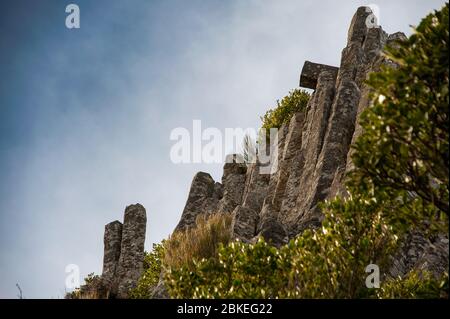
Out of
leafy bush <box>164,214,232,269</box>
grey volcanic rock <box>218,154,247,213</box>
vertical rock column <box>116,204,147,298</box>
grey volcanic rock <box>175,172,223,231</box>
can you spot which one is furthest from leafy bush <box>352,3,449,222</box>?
vertical rock column <box>116,204,147,298</box>

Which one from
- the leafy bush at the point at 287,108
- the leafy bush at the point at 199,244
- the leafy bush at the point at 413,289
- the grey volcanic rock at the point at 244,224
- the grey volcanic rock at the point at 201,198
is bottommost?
the leafy bush at the point at 413,289

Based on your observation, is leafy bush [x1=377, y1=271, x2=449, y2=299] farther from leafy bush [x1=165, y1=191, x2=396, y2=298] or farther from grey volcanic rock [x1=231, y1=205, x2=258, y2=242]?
grey volcanic rock [x1=231, y1=205, x2=258, y2=242]

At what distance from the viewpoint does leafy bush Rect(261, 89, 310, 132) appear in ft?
96.6

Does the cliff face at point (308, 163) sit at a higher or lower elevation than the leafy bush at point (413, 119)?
higher

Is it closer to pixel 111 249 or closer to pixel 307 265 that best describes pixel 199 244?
pixel 307 265

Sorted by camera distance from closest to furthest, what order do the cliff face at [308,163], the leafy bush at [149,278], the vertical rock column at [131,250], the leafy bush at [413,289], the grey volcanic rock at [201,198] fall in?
the leafy bush at [413,289], the cliff face at [308,163], the leafy bush at [149,278], the vertical rock column at [131,250], the grey volcanic rock at [201,198]

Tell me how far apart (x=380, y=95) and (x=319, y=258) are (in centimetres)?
297

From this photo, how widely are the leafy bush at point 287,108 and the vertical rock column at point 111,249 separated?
32.0ft

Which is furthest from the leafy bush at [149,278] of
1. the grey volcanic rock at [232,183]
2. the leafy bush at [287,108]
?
the leafy bush at [287,108]

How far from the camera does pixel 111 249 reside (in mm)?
26688

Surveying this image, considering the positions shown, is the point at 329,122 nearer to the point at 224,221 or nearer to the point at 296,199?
the point at 296,199

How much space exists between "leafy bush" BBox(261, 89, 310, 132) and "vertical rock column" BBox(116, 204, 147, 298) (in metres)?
8.46

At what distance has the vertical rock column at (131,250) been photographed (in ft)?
80.8

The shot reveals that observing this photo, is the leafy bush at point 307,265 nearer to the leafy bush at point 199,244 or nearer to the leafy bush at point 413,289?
the leafy bush at point 413,289
